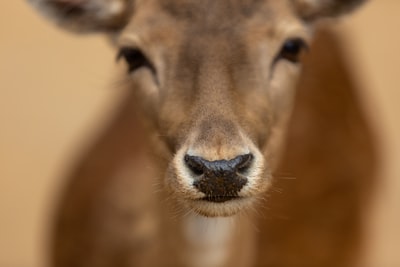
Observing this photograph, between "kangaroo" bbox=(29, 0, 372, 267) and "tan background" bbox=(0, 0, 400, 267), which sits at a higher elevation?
"tan background" bbox=(0, 0, 400, 267)

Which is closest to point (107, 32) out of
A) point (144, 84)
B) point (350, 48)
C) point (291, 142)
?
point (144, 84)

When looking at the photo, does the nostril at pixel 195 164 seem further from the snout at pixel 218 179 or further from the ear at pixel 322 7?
the ear at pixel 322 7

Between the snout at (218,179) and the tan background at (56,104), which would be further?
the tan background at (56,104)

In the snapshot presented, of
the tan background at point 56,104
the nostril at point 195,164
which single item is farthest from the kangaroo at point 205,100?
the tan background at point 56,104

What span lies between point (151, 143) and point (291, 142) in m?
1.64

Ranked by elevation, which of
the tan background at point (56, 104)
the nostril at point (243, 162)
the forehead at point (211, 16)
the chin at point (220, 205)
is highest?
the tan background at point (56, 104)

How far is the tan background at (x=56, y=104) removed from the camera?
7523 millimetres

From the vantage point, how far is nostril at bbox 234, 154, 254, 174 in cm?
369

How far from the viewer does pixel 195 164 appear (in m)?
3.71

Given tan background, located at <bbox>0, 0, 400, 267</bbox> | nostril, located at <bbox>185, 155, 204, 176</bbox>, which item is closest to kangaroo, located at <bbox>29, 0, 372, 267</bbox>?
nostril, located at <bbox>185, 155, 204, 176</bbox>

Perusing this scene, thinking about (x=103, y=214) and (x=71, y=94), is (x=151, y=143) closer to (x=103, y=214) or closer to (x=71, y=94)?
(x=103, y=214)

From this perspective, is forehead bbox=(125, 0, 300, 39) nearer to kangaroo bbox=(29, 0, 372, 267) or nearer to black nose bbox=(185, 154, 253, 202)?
kangaroo bbox=(29, 0, 372, 267)

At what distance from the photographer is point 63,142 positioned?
8398 millimetres

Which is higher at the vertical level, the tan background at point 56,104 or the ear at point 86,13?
the tan background at point 56,104
